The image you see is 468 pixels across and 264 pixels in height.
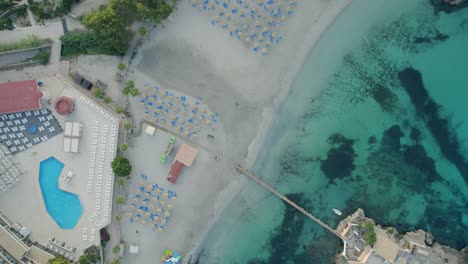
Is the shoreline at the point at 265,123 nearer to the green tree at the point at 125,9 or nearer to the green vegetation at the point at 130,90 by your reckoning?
the green vegetation at the point at 130,90

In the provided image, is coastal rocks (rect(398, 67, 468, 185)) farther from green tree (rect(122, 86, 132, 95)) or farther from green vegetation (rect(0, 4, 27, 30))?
green vegetation (rect(0, 4, 27, 30))

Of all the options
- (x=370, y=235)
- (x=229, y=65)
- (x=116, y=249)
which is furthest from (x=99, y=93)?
(x=370, y=235)

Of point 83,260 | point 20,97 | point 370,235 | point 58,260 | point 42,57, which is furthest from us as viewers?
point 42,57

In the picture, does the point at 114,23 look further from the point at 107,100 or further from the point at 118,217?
the point at 118,217

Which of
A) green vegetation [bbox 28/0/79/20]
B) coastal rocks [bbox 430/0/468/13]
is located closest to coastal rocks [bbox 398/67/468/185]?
coastal rocks [bbox 430/0/468/13]

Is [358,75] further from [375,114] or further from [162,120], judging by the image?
[162,120]

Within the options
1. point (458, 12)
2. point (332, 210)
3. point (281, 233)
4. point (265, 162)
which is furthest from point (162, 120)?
point (458, 12)
